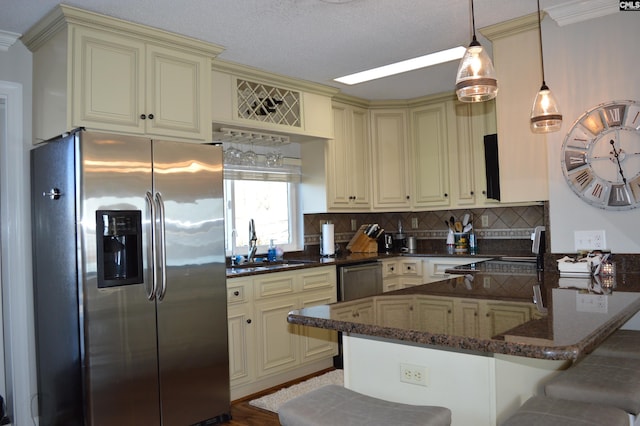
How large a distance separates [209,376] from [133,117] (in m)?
1.62

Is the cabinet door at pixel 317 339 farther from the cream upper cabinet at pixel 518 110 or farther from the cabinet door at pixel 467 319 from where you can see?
the cabinet door at pixel 467 319

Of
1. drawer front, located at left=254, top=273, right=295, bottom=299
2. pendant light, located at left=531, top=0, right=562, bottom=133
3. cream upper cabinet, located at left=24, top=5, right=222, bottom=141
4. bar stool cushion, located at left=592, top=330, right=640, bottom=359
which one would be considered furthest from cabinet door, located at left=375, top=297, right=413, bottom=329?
cream upper cabinet, located at left=24, top=5, right=222, bottom=141

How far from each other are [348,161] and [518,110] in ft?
6.48

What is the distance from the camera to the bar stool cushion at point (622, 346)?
1991 millimetres

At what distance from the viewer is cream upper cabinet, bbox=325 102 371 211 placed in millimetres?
4660

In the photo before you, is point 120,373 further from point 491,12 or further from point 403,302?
point 491,12

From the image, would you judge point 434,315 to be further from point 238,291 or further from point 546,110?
point 238,291

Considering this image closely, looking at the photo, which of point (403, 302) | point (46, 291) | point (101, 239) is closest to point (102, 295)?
point (101, 239)

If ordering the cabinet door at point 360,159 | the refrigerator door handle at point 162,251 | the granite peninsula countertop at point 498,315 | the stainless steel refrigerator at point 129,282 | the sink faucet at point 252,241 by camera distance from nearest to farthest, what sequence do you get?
the granite peninsula countertop at point 498,315
the stainless steel refrigerator at point 129,282
the refrigerator door handle at point 162,251
the sink faucet at point 252,241
the cabinet door at point 360,159

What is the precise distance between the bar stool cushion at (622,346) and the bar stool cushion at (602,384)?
135 mm

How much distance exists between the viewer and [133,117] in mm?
2926

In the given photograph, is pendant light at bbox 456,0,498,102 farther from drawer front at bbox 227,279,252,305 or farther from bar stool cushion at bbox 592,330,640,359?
drawer front at bbox 227,279,252,305

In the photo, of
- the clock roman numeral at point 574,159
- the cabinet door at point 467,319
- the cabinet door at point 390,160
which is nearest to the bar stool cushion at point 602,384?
the cabinet door at point 467,319

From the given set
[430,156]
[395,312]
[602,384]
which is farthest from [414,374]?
[430,156]
